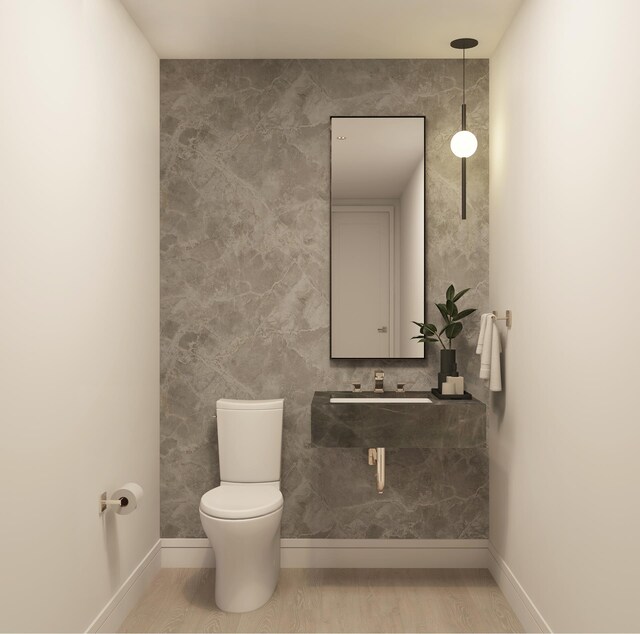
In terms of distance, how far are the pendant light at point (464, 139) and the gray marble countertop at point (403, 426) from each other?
101 centimetres

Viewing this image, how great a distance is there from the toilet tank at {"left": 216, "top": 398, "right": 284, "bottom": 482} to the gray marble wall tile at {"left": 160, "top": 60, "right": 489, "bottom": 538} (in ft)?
0.56

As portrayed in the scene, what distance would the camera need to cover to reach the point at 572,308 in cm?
221

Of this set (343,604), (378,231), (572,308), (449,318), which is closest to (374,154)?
(378,231)

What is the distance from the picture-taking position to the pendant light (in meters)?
3.11

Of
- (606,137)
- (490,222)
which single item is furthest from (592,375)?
(490,222)

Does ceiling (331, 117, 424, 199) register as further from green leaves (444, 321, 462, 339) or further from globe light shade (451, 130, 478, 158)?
green leaves (444, 321, 462, 339)

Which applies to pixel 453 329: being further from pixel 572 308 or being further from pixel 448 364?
pixel 572 308

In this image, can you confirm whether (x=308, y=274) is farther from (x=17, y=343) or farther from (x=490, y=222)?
(x=17, y=343)

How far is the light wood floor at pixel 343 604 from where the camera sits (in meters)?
2.79

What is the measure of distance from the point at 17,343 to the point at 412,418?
1.78m

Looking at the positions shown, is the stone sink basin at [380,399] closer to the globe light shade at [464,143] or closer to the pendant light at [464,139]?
the pendant light at [464,139]

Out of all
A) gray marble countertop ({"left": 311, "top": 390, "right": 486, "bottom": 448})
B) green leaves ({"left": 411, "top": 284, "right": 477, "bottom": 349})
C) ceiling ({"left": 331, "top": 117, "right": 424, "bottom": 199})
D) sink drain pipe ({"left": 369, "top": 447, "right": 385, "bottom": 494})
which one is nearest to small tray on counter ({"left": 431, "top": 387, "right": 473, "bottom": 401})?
gray marble countertop ({"left": 311, "top": 390, "right": 486, "bottom": 448})

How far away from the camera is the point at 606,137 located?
194 cm

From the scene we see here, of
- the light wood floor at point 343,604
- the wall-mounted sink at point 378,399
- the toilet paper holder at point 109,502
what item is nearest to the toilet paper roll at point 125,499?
the toilet paper holder at point 109,502
